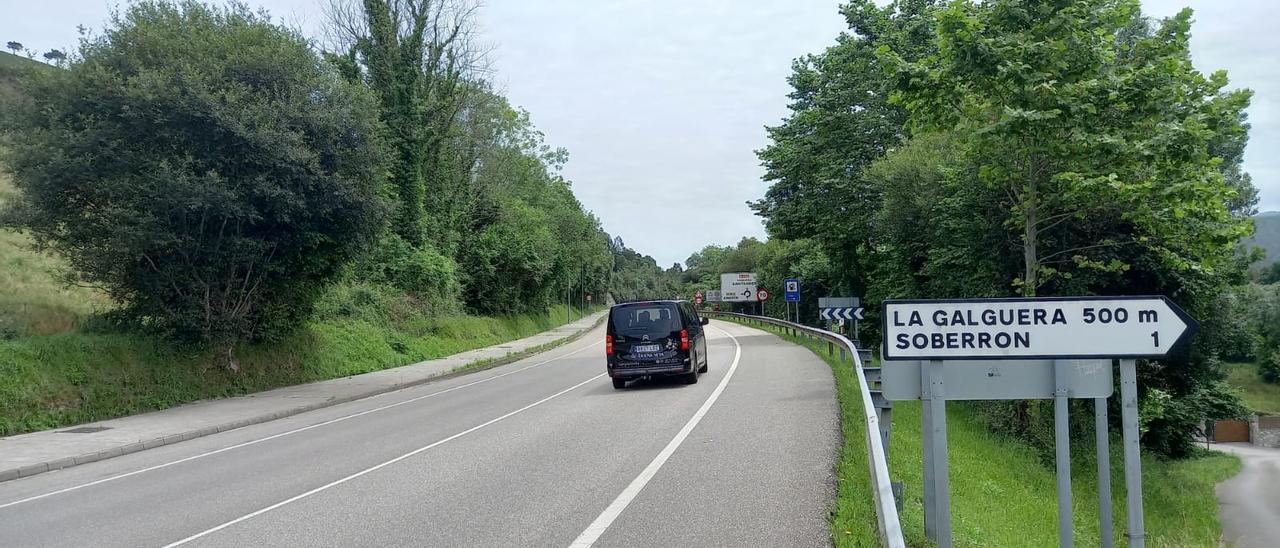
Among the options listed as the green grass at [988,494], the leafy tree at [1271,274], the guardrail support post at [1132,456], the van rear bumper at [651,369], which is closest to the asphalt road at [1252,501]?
the green grass at [988,494]

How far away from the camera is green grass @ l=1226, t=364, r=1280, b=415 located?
64562 mm

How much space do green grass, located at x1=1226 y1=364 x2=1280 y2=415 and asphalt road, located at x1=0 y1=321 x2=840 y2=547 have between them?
67.8 meters

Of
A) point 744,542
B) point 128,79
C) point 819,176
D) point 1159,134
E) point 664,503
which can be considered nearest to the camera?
point 744,542

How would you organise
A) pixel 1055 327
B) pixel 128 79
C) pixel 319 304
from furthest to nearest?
pixel 319 304, pixel 128 79, pixel 1055 327

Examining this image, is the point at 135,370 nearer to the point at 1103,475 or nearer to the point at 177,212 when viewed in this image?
the point at 177,212

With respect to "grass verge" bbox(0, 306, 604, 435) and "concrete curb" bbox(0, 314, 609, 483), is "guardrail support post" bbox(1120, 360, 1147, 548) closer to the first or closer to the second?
"concrete curb" bbox(0, 314, 609, 483)

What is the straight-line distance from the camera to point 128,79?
16.1 meters

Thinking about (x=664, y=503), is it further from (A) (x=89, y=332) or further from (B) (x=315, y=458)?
(A) (x=89, y=332)

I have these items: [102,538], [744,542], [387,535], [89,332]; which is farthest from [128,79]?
[744,542]

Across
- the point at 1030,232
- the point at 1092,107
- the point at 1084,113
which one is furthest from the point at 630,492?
the point at 1030,232

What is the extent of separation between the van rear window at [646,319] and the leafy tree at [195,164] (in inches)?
280

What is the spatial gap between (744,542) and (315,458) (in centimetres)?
687

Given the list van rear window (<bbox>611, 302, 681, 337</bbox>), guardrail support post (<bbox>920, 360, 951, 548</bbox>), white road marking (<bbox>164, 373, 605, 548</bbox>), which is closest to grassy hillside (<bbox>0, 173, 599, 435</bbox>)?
white road marking (<bbox>164, 373, 605, 548</bbox>)

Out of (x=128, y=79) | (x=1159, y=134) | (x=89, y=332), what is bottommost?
(x=89, y=332)
